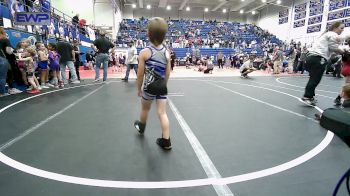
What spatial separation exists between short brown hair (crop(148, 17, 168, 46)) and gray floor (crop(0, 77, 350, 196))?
1.24 metres

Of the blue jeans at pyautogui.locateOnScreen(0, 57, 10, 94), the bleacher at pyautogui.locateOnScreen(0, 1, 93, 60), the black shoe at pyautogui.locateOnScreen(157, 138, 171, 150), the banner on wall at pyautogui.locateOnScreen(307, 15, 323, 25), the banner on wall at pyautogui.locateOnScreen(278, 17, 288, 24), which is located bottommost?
the black shoe at pyautogui.locateOnScreen(157, 138, 171, 150)

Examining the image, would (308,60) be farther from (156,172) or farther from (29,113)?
(29,113)

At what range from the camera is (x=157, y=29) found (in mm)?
2840

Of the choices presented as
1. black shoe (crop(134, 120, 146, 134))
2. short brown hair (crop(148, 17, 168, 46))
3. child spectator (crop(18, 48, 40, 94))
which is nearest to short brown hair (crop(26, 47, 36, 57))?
child spectator (crop(18, 48, 40, 94))

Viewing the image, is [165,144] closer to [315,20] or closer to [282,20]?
[315,20]

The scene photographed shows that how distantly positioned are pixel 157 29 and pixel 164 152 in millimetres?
1354

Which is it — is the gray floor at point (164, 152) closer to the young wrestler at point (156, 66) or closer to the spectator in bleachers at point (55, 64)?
the young wrestler at point (156, 66)

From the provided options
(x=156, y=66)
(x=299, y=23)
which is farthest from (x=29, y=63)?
(x=299, y=23)

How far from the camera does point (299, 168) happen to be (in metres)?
2.52

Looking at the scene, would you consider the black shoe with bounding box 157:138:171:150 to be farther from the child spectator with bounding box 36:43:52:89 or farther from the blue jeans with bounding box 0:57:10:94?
the child spectator with bounding box 36:43:52:89

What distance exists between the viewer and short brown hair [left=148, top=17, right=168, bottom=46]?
283 centimetres

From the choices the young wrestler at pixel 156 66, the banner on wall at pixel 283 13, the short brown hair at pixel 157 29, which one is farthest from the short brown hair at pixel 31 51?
the banner on wall at pixel 283 13

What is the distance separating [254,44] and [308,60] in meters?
27.0

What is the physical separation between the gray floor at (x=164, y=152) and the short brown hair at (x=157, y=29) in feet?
4.08
